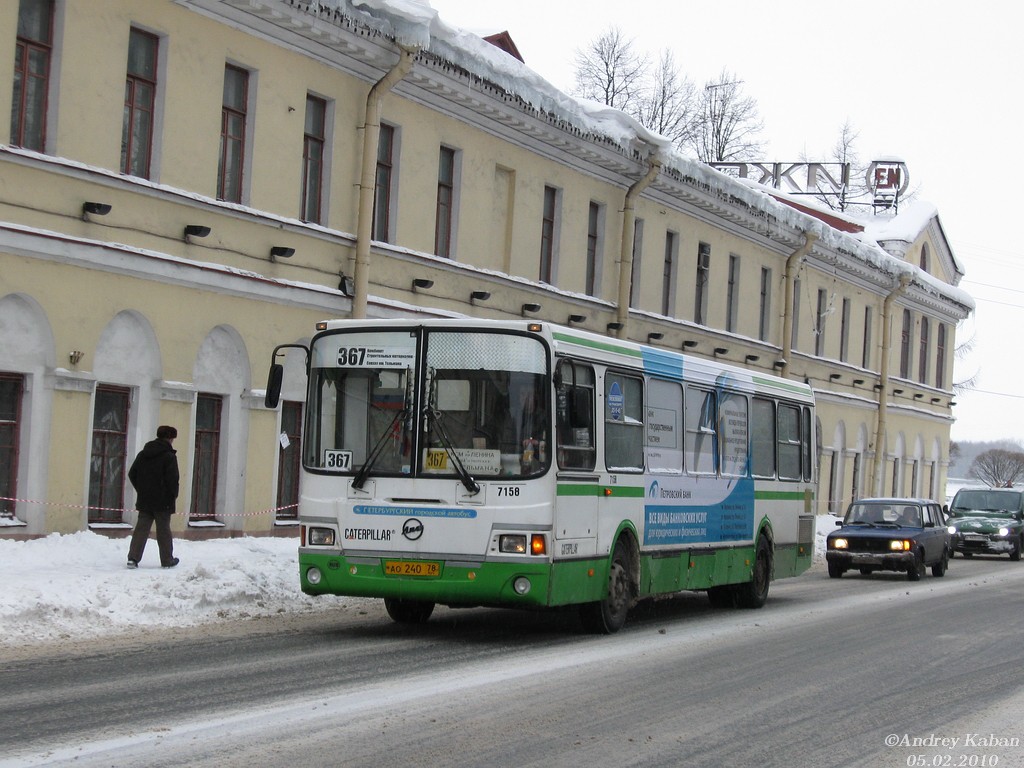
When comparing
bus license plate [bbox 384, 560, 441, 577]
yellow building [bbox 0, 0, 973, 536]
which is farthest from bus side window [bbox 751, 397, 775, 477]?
bus license plate [bbox 384, 560, 441, 577]

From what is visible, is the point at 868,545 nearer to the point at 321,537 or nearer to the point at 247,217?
the point at 247,217

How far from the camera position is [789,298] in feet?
140

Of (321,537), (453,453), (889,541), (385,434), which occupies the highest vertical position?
(385,434)

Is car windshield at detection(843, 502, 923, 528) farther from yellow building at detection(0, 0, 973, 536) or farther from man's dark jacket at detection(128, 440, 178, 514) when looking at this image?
man's dark jacket at detection(128, 440, 178, 514)

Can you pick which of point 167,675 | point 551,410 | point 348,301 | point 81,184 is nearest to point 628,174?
point 348,301

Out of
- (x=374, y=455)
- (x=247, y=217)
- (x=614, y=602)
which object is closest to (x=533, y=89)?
(x=247, y=217)

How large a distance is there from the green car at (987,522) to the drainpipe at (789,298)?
5.75 m

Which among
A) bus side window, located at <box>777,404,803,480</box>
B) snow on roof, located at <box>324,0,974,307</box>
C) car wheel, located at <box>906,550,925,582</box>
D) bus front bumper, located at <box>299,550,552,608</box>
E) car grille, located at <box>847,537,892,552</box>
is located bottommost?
car wheel, located at <box>906,550,925,582</box>

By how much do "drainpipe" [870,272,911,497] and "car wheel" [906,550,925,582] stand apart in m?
22.1

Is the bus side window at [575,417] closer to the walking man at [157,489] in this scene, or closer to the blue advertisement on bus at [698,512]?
the blue advertisement on bus at [698,512]

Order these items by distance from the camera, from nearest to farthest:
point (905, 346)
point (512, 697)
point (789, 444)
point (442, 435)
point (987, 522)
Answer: point (512, 697)
point (442, 435)
point (789, 444)
point (987, 522)
point (905, 346)

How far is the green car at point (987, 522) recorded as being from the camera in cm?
3903

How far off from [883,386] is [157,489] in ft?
122

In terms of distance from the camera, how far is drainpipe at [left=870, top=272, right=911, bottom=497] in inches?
1982
